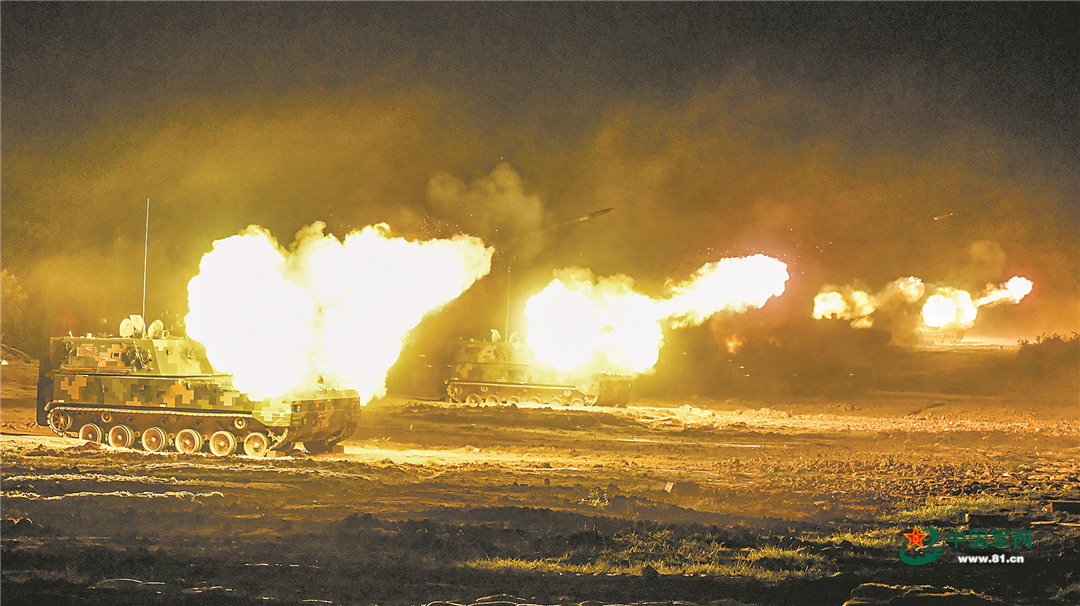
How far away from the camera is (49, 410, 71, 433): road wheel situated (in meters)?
22.8

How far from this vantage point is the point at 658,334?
43.2 meters

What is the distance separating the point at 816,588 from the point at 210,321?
57.1ft

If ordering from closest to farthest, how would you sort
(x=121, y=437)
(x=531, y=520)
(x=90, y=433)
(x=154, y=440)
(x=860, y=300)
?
(x=531, y=520) < (x=154, y=440) < (x=121, y=437) < (x=90, y=433) < (x=860, y=300)

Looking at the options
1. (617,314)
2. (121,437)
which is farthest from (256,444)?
(617,314)

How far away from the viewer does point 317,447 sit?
23.1 m

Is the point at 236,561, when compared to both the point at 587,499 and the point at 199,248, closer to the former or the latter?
the point at 587,499

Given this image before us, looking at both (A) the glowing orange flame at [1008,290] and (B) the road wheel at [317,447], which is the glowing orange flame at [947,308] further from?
(B) the road wheel at [317,447]

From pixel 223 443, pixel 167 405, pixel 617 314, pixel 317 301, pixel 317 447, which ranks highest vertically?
pixel 617 314

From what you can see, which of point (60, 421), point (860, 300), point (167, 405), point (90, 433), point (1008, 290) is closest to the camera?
point (167, 405)
